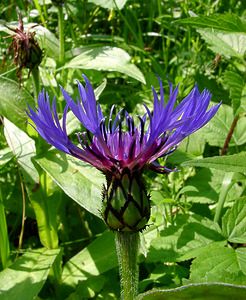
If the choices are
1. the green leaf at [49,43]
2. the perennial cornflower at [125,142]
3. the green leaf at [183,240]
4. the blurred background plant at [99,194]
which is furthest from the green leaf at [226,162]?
the green leaf at [49,43]

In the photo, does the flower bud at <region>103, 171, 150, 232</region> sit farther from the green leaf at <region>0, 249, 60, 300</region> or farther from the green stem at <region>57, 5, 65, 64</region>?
the green stem at <region>57, 5, 65, 64</region>

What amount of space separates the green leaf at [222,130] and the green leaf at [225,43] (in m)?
0.16

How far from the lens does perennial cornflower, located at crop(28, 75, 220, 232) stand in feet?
2.85

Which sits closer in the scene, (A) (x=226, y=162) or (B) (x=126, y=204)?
(B) (x=126, y=204)

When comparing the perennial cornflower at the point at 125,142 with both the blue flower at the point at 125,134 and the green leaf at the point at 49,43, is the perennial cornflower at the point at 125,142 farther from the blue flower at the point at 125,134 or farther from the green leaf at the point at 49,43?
the green leaf at the point at 49,43

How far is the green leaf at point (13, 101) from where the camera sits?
1578 mm

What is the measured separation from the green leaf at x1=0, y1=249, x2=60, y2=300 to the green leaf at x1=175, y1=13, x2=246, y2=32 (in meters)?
0.71

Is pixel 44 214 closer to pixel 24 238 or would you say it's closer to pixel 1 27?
pixel 24 238

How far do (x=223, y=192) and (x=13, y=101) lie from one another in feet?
2.14

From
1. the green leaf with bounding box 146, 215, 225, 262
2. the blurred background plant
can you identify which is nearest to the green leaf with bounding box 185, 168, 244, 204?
the blurred background plant

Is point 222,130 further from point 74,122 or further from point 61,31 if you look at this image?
point 61,31

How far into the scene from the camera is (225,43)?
1.68 meters

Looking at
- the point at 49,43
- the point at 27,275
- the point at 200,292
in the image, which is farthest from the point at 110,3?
the point at 200,292

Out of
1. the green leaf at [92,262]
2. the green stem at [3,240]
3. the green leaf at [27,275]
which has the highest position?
the green stem at [3,240]
